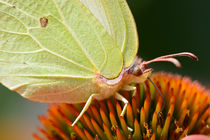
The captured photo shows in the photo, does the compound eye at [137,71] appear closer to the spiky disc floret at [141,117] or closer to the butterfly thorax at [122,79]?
the butterfly thorax at [122,79]

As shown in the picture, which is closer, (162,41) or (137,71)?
(137,71)

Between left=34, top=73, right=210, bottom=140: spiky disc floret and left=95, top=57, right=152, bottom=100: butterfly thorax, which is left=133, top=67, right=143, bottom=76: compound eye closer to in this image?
left=95, top=57, right=152, bottom=100: butterfly thorax

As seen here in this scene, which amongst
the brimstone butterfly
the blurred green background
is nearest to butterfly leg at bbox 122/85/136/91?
the brimstone butterfly

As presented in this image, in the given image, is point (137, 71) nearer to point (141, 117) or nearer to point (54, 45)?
point (141, 117)

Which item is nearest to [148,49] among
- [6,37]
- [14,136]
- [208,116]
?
[14,136]

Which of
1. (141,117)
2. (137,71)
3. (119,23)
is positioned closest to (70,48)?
(119,23)

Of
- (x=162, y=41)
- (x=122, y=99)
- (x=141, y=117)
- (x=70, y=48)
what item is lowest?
(x=162, y=41)

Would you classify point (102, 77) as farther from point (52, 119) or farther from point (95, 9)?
point (52, 119)
